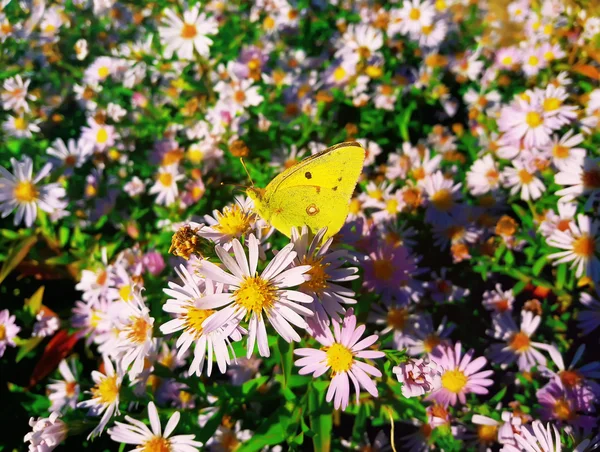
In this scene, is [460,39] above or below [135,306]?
above

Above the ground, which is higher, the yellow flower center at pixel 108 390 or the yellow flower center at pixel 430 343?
the yellow flower center at pixel 430 343

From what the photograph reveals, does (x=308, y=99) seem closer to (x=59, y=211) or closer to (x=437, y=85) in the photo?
(x=437, y=85)

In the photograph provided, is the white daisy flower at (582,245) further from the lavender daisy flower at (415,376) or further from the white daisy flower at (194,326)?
the white daisy flower at (194,326)

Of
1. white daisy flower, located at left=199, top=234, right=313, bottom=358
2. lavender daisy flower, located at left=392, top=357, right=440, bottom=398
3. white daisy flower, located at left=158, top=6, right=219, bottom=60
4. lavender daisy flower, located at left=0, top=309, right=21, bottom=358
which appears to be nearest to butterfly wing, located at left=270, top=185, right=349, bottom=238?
white daisy flower, located at left=199, top=234, right=313, bottom=358

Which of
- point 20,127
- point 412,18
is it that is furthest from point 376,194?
point 20,127

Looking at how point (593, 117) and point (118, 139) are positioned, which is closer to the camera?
point (593, 117)

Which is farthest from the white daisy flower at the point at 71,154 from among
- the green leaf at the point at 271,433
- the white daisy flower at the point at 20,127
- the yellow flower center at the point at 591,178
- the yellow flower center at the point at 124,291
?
the yellow flower center at the point at 591,178

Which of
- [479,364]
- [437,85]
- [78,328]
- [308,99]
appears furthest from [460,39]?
[78,328]
